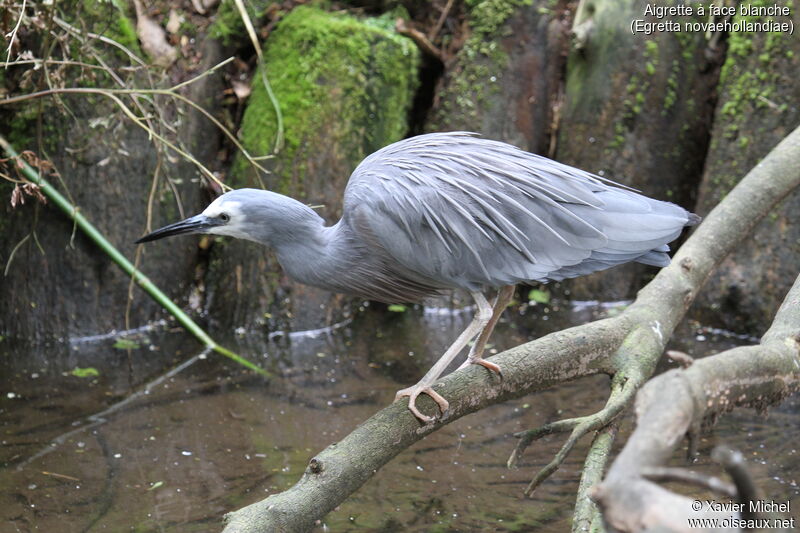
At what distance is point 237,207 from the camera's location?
2.67 meters

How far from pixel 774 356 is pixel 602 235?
0.67 metres

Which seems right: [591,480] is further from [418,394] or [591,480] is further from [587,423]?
[418,394]

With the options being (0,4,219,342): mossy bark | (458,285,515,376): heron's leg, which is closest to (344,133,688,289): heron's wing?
(458,285,515,376): heron's leg

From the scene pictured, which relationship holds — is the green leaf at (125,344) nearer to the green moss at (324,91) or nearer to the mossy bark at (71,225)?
the mossy bark at (71,225)

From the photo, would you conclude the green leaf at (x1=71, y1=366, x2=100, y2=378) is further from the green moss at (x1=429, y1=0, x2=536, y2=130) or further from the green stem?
the green moss at (x1=429, y1=0, x2=536, y2=130)

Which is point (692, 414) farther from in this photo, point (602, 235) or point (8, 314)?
point (8, 314)

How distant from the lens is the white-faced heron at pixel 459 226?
262 cm

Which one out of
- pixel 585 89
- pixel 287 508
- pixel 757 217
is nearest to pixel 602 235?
pixel 757 217

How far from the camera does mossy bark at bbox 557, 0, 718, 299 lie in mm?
5547

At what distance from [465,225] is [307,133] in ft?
9.12

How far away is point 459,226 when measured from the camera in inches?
103

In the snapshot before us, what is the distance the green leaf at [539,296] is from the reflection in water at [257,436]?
0.50 meters

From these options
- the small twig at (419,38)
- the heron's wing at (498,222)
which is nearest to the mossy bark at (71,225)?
the small twig at (419,38)

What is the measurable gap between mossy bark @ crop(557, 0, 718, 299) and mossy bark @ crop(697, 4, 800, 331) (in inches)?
12.2
